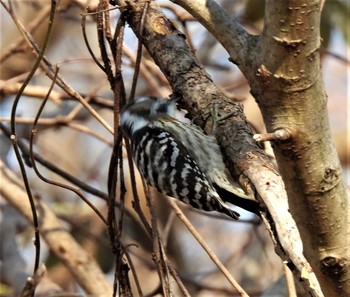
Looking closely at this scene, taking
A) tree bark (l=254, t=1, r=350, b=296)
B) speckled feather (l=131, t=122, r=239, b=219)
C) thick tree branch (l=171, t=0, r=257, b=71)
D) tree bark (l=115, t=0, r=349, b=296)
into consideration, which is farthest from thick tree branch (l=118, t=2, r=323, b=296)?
speckled feather (l=131, t=122, r=239, b=219)

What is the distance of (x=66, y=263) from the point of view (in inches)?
168

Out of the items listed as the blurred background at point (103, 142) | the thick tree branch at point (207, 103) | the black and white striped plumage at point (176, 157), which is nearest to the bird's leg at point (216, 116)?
the thick tree branch at point (207, 103)

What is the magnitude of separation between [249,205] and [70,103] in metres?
2.67

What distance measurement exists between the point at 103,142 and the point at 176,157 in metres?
2.50

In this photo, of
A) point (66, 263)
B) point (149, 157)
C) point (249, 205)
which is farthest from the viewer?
point (66, 263)

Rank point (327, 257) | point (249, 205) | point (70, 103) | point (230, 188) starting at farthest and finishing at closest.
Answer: point (70, 103)
point (230, 188)
point (249, 205)
point (327, 257)

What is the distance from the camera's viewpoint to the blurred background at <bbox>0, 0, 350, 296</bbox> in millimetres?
4383

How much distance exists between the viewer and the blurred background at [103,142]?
14.4 ft

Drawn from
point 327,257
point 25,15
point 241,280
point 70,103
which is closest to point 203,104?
point 327,257

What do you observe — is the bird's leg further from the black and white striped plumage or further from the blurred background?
the blurred background

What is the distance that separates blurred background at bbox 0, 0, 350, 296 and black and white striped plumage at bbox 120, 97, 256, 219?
351 mm

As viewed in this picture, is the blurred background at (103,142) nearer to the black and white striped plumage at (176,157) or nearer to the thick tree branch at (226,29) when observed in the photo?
the black and white striped plumage at (176,157)

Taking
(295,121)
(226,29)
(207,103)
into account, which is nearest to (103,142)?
(207,103)

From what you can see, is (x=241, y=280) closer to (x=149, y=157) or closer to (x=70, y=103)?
(x=70, y=103)
